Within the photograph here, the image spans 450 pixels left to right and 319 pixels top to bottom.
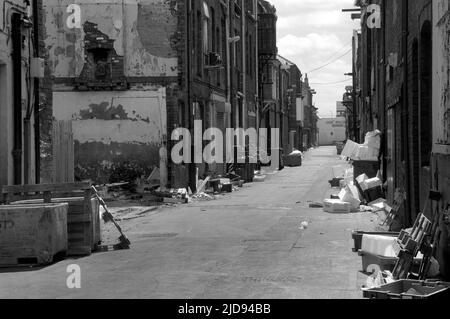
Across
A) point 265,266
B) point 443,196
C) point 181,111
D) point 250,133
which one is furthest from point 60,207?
point 250,133

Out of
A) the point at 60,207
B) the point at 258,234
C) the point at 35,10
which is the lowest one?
the point at 258,234

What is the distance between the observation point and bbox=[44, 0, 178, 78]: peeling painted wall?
23562 millimetres

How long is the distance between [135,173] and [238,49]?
1602 centimetres

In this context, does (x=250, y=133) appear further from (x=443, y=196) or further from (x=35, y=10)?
(x=443, y=196)

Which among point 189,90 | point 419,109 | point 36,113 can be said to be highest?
point 189,90

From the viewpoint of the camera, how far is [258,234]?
13664 mm


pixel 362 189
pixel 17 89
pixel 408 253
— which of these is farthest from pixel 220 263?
pixel 362 189

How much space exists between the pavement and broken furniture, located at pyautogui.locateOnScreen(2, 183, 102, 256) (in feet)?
1.21

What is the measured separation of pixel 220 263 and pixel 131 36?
15.0 metres

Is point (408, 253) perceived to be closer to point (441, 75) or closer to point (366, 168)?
point (441, 75)

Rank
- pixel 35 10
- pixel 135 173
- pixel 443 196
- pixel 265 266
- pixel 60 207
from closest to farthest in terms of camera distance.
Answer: pixel 443 196 < pixel 265 266 < pixel 60 207 < pixel 35 10 < pixel 135 173

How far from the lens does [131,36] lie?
2361cm

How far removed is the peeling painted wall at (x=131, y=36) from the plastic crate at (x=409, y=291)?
1790 centimetres

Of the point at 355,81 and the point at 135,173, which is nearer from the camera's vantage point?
the point at 135,173
